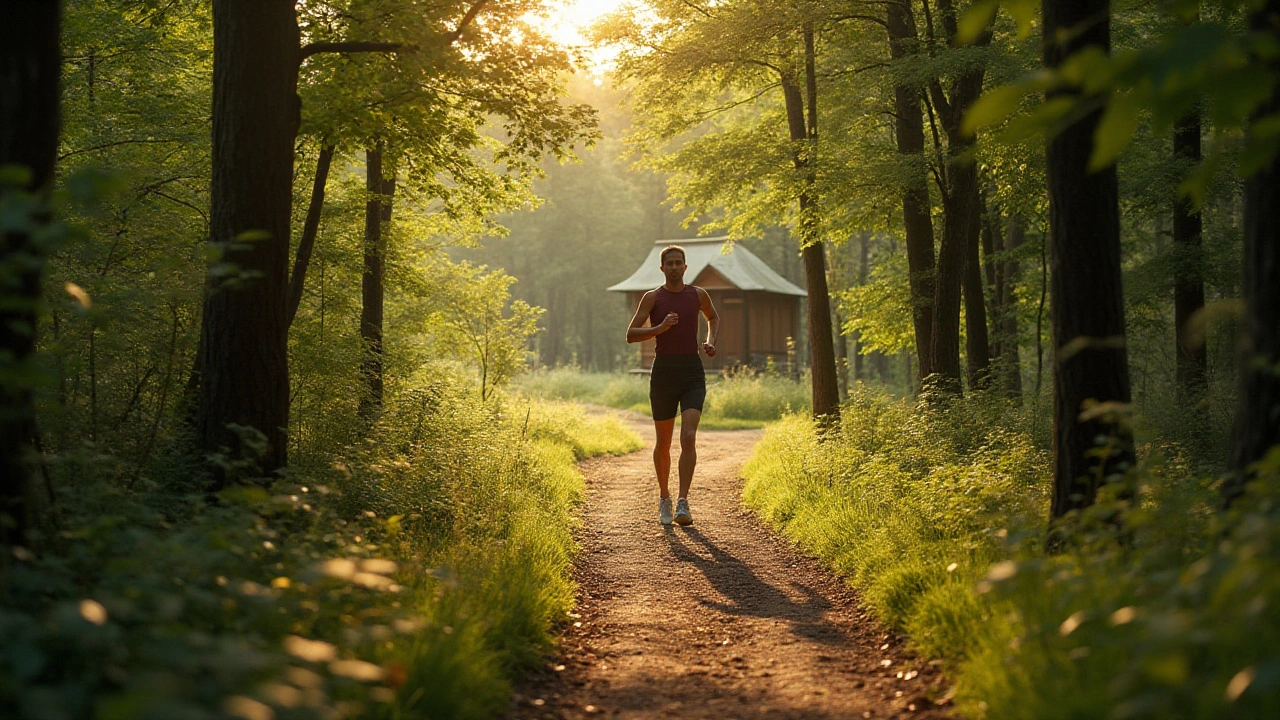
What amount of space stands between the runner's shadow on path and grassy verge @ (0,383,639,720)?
40.7 inches

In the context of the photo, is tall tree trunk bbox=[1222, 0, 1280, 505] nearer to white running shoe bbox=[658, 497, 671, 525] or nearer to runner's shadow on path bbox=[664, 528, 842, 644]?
runner's shadow on path bbox=[664, 528, 842, 644]

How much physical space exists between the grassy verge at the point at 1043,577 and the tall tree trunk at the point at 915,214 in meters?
3.69

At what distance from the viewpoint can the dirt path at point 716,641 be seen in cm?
425

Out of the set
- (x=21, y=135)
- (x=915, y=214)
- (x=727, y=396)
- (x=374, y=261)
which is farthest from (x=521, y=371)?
(x=21, y=135)

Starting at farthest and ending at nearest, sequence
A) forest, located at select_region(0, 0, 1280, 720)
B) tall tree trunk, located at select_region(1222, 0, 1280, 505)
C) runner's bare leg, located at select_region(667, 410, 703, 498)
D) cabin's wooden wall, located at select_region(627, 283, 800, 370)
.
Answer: cabin's wooden wall, located at select_region(627, 283, 800, 370) < runner's bare leg, located at select_region(667, 410, 703, 498) < tall tree trunk, located at select_region(1222, 0, 1280, 505) < forest, located at select_region(0, 0, 1280, 720)

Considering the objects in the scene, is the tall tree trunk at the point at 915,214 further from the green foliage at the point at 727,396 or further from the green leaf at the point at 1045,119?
the green leaf at the point at 1045,119

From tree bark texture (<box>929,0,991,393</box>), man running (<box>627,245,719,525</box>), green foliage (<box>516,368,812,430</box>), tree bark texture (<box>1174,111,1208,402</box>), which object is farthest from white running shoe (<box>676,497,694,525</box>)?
green foliage (<box>516,368,812,430</box>)

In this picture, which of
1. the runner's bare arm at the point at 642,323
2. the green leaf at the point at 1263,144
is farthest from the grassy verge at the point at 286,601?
the green leaf at the point at 1263,144

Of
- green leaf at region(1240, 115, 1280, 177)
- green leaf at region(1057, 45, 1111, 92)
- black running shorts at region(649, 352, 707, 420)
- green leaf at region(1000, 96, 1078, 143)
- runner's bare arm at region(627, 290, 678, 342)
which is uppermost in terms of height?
green leaf at region(1057, 45, 1111, 92)

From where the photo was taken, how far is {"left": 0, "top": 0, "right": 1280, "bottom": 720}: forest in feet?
8.89

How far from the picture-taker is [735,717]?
160 inches

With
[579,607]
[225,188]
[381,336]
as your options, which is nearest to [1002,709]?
[579,607]

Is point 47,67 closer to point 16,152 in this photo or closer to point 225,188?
point 16,152

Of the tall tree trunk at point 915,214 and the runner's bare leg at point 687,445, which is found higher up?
the tall tree trunk at point 915,214
